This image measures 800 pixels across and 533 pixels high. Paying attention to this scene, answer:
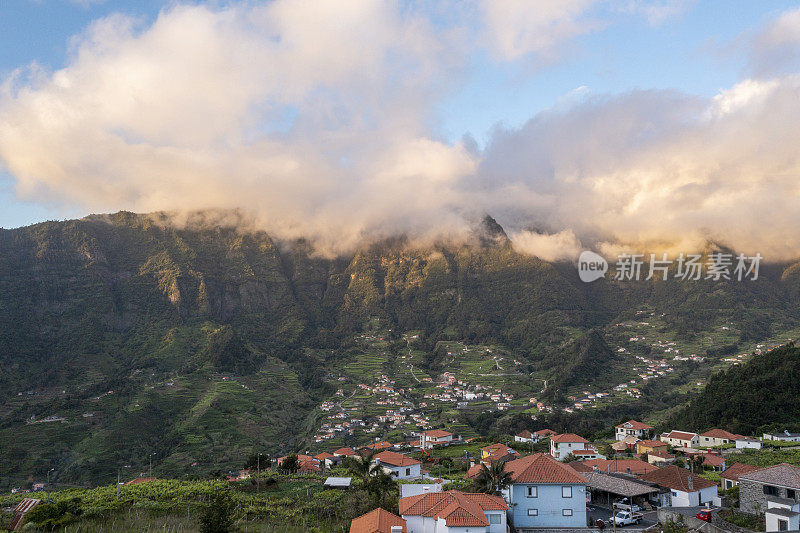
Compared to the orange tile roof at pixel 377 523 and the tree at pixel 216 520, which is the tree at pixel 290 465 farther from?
the tree at pixel 216 520

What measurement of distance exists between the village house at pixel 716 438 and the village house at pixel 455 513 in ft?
157

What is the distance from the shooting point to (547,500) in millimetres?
27344

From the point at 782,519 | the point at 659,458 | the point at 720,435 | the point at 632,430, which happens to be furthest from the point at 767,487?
the point at 632,430

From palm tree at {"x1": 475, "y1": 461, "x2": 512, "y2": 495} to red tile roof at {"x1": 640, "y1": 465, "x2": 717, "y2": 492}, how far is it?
14.5m

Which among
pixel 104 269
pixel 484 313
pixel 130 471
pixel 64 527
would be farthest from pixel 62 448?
pixel 484 313

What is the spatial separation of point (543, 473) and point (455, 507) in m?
6.83

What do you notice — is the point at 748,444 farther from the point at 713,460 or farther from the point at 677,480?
the point at 677,480

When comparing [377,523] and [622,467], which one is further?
[622,467]

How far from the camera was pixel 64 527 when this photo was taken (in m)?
25.9

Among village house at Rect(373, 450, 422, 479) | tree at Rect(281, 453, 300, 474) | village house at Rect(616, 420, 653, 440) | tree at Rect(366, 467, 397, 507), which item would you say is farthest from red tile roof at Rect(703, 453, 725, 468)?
tree at Rect(281, 453, 300, 474)

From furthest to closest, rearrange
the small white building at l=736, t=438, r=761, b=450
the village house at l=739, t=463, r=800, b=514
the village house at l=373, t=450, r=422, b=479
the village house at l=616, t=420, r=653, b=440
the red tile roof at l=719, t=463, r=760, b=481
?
the village house at l=616, t=420, r=653, b=440 → the small white building at l=736, t=438, r=761, b=450 → the village house at l=373, t=450, r=422, b=479 → the red tile roof at l=719, t=463, r=760, b=481 → the village house at l=739, t=463, r=800, b=514

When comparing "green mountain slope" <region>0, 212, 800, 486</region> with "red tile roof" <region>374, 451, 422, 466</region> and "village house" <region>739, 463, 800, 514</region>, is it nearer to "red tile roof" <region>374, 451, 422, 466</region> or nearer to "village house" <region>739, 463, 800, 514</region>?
"red tile roof" <region>374, 451, 422, 466</region>

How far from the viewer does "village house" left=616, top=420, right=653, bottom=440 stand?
69.0 metres

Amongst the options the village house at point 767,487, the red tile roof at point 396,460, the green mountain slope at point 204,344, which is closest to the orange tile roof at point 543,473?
the village house at point 767,487
